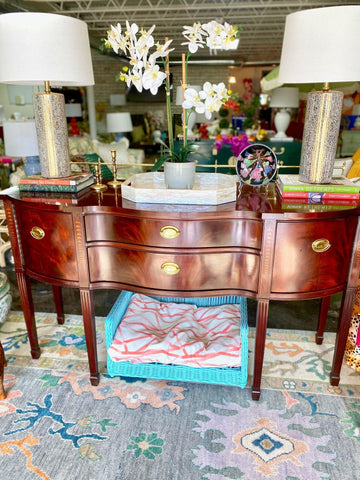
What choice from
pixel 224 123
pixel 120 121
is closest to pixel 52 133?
pixel 224 123

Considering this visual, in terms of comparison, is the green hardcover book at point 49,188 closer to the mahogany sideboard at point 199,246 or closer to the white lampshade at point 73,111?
the mahogany sideboard at point 199,246

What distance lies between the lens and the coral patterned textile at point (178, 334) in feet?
5.64

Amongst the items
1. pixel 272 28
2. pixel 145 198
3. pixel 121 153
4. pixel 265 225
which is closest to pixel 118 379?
pixel 145 198

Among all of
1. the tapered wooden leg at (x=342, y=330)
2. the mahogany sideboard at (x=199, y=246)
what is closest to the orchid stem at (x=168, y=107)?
the mahogany sideboard at (x=199, y=246)

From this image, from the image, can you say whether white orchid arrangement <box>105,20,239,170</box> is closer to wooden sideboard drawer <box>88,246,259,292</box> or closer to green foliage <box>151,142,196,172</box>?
green foliage <box>151,142,196,172</box>

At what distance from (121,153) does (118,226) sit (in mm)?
4395

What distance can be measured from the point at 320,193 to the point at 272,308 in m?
1.29

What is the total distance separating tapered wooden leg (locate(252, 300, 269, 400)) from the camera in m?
1.63

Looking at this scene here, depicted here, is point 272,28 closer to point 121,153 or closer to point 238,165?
point 121,153

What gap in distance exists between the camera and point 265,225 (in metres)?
1.46

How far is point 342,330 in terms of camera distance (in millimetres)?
1739

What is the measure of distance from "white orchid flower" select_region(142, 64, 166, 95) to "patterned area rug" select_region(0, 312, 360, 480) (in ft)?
4.52

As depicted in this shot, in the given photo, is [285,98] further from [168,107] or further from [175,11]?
[168,107]

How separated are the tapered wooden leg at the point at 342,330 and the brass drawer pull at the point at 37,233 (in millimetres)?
1349
